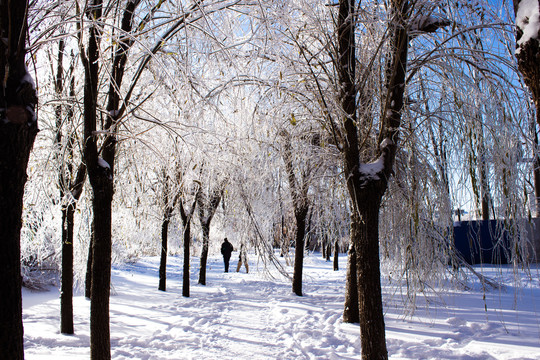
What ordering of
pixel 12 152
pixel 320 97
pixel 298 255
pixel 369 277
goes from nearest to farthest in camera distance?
pixel 12 152, pixel 369 277, pixel 320 97, pixel 298 255

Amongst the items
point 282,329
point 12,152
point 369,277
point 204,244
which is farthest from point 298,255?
point 12,152

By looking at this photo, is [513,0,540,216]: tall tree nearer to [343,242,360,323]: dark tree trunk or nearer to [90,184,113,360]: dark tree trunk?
[90,184,113,360]: dark tree trunk

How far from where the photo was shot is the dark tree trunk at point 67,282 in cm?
671

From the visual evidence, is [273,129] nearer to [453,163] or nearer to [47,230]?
[453,163]

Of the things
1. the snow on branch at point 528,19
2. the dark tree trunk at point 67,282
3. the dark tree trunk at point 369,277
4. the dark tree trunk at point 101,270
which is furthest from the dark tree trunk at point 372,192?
the dark tree trunk at point 67,282

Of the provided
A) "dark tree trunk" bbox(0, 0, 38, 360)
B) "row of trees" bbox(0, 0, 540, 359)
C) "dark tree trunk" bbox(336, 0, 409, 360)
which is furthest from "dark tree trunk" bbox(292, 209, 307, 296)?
"dark tree trunk" bbox(0, 0, 38, 360)

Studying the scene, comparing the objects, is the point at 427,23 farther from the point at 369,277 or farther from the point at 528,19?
the point at 369,277

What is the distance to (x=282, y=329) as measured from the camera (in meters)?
7.02

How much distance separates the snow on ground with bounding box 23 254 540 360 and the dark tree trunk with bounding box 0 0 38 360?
151 inches

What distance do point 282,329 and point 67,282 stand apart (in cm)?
431

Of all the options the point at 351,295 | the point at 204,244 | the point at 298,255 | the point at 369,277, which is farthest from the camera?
the point at 204,244

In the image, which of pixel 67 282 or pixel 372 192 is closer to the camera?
pixel 372 192

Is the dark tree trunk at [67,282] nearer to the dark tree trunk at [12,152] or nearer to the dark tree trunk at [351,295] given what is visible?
the dark tree trunk at [12,152]

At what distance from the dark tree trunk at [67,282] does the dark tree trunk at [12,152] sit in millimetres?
5047
